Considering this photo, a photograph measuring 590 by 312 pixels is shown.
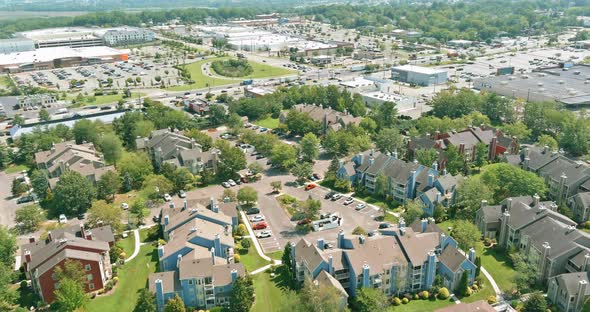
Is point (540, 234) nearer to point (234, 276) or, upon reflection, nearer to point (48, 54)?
point (234, 276)

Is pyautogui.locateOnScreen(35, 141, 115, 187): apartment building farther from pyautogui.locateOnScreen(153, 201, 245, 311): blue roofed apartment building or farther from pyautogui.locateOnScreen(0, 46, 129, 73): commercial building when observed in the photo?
pyautogui.locateOnScreen(0, 46, 129, 73): commercial building

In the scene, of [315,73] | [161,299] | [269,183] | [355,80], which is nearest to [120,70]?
[315,73]

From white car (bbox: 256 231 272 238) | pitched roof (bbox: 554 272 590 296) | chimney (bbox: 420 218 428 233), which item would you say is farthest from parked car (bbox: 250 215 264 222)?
pitched roof (bbox: 554 272 590 296)

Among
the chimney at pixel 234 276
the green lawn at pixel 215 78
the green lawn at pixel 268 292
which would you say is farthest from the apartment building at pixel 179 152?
the green lawn at pixel 215 78

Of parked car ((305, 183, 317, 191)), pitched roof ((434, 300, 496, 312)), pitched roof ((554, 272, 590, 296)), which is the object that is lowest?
parked car ((305, 183, 317, 191))

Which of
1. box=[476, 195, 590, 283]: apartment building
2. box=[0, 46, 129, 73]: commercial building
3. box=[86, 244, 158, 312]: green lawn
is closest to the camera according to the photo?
box=[86, 244, 158, 312]: green lawn

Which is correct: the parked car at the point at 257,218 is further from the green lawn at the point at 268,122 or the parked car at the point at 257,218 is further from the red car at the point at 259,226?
the green lawn at the point at 268,122

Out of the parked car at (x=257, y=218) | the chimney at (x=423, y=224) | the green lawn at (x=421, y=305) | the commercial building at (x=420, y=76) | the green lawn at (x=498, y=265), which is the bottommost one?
the green lawn at (x=421, y=305)

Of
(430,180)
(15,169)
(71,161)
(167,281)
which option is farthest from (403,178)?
(15,169)
